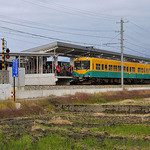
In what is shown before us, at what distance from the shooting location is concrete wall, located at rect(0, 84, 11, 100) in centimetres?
2010

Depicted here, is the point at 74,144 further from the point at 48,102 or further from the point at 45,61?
the point at 45,61

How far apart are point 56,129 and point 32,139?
8.43 ft

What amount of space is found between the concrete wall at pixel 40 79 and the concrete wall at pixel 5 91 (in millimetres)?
11921

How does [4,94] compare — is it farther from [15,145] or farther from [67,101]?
[15,145]

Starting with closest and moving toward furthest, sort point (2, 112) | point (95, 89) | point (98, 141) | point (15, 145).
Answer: point (15, 145) → point (98, 141) → point (2, 112) → point (95, 89)

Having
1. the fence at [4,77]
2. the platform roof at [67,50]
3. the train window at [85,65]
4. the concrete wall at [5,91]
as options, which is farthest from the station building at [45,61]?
the concrete wall at [5,91]

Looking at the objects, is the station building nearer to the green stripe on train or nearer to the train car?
the train car

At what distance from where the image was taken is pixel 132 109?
21.3 meters

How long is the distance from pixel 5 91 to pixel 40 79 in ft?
41.6

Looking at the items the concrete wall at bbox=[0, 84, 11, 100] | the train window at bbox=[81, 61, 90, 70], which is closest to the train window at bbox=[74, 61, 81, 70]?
the train window at bbox=[81, 61, 90, 70]

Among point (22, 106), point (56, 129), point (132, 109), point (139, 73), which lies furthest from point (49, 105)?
point (139, 73)

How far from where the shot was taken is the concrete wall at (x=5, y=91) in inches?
791

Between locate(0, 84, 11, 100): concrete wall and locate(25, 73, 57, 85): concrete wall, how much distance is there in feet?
39.1

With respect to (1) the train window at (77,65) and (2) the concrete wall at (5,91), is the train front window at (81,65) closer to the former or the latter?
(1) the train window at (77,65)
